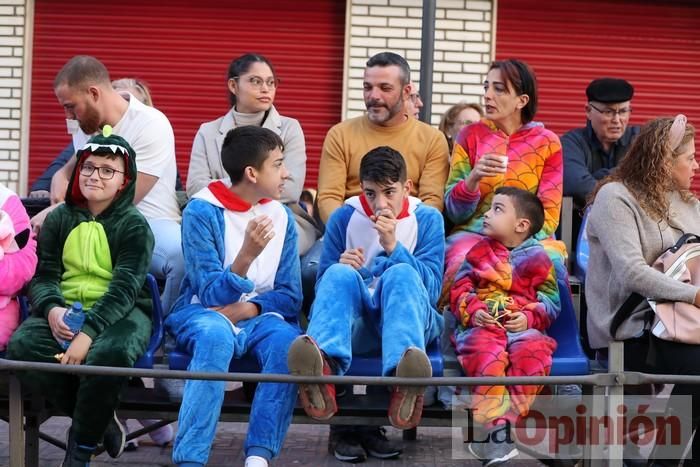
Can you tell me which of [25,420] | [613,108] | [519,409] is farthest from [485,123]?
[25,420]

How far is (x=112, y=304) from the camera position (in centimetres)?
548

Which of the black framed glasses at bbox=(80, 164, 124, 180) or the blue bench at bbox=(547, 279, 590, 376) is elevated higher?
the black framed glasses at bbox=(80, 164, 124, 180)

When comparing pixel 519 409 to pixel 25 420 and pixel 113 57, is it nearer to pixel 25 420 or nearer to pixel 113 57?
pixel 25 420

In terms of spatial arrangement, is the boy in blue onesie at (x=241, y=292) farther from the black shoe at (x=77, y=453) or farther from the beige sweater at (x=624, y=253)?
the beige sweater at (x=624, y=253)

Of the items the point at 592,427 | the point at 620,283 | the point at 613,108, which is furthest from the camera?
the point at 613,108

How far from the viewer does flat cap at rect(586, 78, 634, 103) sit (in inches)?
286

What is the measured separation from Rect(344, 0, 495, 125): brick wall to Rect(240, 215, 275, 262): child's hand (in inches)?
220

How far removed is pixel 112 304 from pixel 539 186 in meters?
2.36

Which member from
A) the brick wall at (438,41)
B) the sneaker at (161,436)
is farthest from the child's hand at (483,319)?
the brick wall at (438,41)

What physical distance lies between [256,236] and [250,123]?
1.66 metres

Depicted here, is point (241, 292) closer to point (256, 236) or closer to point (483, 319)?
point (256, 236)

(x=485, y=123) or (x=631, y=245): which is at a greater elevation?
(x=485, y=123)

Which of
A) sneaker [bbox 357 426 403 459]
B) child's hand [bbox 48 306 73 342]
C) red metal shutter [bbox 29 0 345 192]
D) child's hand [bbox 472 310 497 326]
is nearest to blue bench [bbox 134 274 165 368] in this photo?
child's hand [bbox 48 306 73 342]

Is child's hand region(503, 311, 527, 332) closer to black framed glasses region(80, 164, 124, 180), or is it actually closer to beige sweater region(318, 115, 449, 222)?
beige sweater region(318, 115, 449, 222)
